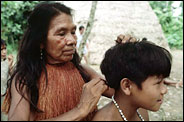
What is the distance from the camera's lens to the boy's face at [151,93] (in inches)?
50.3

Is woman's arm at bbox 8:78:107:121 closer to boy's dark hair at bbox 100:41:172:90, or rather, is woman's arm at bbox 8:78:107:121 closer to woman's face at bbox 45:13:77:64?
boy's dark hair at bbox 100:41:172:90

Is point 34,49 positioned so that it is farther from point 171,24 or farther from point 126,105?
point 171,24

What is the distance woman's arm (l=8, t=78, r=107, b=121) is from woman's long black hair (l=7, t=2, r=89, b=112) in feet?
0.23

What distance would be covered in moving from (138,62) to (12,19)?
32.0 feet

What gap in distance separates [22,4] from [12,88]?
9325 mm

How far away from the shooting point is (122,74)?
4.33 feet

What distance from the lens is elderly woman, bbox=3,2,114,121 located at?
1294mm

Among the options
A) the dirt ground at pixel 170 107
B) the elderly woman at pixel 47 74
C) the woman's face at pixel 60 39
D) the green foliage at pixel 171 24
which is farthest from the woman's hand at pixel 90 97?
the green foliage at pixel 171 24

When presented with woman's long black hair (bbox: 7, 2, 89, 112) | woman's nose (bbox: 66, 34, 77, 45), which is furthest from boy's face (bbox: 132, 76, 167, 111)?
woman's long black hair (bbox: 7, 2, 89, 112)

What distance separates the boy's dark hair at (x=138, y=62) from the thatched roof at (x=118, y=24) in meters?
5.86

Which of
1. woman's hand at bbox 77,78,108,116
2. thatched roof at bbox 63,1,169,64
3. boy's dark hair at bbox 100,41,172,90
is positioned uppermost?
A: thatched roof at bbox 63,1,169,64

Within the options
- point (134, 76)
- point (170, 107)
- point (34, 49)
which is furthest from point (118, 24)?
point (134, 76)

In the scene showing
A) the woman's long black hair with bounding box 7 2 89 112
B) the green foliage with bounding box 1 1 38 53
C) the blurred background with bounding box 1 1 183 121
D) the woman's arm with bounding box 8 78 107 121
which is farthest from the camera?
the green foliage with bounding box 1 1 38 53

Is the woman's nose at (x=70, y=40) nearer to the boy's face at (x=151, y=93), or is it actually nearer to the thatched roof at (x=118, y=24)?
the boy's face at (x=151, y=93)
